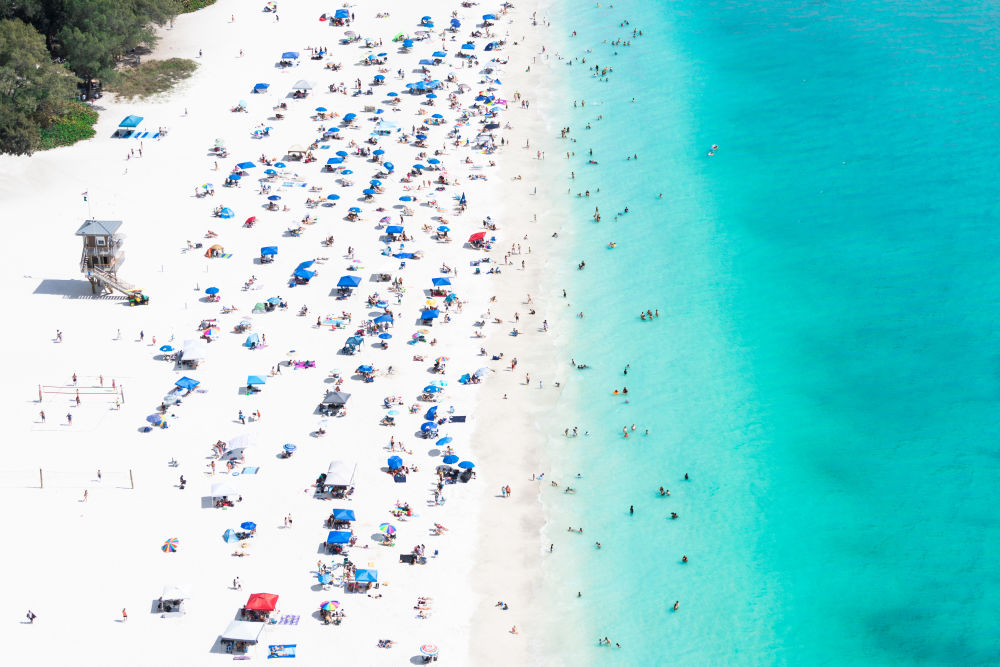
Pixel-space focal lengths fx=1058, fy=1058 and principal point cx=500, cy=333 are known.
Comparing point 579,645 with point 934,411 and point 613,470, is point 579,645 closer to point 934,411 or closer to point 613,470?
point 613,470

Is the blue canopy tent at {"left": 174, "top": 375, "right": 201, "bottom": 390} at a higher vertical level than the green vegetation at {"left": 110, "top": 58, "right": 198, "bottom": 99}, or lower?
lower

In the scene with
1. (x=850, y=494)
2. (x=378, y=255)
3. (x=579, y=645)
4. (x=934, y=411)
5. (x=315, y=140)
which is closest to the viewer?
(x=579, y=645)

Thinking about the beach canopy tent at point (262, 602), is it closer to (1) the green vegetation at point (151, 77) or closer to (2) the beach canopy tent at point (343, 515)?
(2) the beach canopy tent at point (343, 515)

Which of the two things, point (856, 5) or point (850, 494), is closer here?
point (850, 494)

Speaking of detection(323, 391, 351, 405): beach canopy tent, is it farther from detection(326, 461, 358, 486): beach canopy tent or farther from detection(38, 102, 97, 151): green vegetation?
detection(38, 102, 97, 151): green vegetation

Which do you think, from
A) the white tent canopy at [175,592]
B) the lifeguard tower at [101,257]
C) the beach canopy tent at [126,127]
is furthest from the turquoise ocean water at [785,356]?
the beach canopy tent at [126,127]

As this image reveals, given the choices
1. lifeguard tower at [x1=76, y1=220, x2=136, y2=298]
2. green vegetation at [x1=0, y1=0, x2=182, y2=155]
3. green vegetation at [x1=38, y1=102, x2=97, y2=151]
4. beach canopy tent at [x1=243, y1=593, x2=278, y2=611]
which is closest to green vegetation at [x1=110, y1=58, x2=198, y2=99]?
green vegetation at [x1=0, y1=0, x2=182, y2=155]

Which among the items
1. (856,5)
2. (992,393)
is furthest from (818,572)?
(856,5)
